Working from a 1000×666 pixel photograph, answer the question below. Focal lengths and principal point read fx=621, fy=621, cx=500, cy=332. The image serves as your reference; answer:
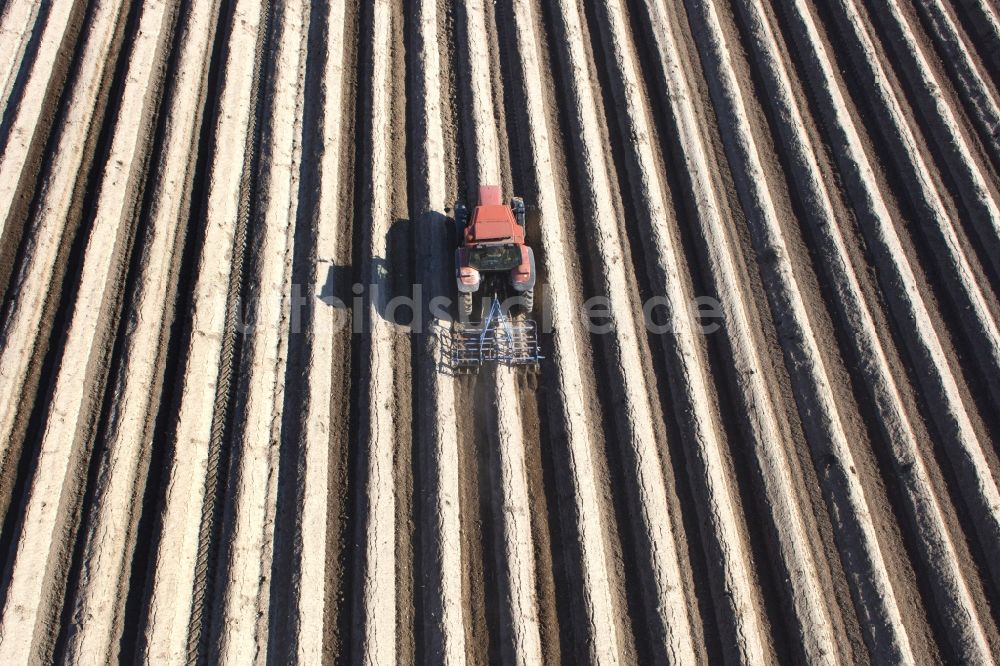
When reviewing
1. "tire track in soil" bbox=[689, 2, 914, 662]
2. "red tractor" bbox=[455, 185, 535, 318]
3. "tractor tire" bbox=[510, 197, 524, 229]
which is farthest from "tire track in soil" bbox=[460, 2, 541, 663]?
"tire track in soil" bbox=[689, 2, 914, 662]

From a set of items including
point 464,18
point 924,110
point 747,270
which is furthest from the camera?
point 464,18

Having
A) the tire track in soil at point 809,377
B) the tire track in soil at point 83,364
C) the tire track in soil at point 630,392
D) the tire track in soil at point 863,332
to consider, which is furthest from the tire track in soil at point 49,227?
the tire track in soil at point 863,332

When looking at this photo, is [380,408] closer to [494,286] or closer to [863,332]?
[494,286]

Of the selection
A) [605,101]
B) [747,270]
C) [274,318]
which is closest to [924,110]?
[747,270]

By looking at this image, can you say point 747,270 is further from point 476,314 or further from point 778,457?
point 476,314

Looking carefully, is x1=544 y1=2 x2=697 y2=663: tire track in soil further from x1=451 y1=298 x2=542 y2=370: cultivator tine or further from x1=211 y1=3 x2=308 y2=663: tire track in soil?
x1=211 y1=3 x2=308 y2=663: tire track in soil
